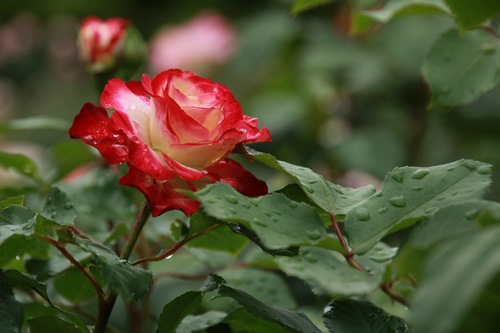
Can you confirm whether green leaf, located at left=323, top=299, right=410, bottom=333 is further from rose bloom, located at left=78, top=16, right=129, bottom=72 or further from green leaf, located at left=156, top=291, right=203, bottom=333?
rose bloom, located at left=78, top=16, right=129, bottom=72

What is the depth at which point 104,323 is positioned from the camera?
492 mm

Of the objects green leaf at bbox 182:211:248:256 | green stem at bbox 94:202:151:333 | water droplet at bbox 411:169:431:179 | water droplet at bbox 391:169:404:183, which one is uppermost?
water droplet at bbox 411:169:431:179

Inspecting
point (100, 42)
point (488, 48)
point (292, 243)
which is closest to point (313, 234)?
point (292, 243)

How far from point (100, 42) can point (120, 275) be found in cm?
50

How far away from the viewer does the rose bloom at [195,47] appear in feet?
6.14

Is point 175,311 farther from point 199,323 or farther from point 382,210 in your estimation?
point 382,210

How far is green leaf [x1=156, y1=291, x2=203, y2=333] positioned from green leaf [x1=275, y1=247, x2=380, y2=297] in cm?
11

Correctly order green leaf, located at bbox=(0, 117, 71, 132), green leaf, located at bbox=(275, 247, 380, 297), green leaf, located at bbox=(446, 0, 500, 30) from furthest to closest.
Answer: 1. green leaf, located at bbox=(0, 117, 71, 132)
2. green leaf, located at bbox=(446, 0, 500, 30)
3. green leaf, located at bbox=(275, 247, 380, 297)

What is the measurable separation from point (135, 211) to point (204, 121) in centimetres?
28

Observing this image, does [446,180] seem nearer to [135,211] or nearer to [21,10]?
[135,211]

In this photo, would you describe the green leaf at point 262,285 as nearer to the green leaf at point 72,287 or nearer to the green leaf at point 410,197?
the green leaf at point 72,287

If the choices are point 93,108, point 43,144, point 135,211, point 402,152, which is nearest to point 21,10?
point 43,144

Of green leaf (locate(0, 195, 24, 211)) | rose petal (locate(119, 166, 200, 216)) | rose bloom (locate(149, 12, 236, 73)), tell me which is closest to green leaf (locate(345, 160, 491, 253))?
rose petal (locate(119, 166, 200, 216))

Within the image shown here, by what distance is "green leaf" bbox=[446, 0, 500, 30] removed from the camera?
1.93 feet
